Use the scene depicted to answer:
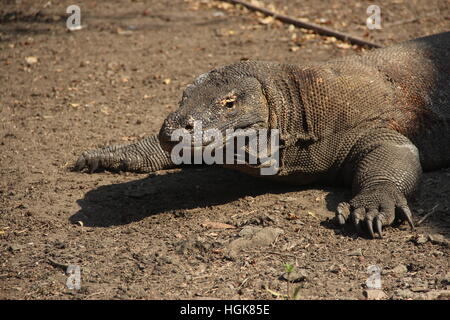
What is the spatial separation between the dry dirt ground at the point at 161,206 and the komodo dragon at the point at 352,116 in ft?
0.64

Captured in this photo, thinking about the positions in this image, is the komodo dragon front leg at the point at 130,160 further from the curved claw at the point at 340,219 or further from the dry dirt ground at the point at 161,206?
the curved claw at the point at 340,219

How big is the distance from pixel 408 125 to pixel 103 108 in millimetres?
3625

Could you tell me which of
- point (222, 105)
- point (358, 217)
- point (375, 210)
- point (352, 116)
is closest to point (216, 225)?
point (222, 105)

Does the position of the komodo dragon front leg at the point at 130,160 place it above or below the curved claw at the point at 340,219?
below

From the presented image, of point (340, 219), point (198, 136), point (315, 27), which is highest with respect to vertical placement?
point (198, 136)

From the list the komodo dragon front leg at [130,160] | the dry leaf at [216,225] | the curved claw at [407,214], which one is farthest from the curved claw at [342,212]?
the komodo dragon front leg at [130,160]

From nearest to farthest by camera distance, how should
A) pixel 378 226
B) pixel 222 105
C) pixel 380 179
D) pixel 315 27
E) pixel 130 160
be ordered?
pixel 378 226
pixel 222 105
pixel 380 179
pixel 130 160
pixel 315 27

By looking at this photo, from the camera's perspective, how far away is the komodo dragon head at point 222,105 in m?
4.82

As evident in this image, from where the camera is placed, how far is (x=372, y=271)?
4.25 meters

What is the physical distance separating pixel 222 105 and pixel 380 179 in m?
1.29

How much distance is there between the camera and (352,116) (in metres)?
5.50

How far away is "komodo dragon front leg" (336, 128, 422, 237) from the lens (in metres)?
4.78

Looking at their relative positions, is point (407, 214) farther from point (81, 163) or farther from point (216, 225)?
point (81, 163)
